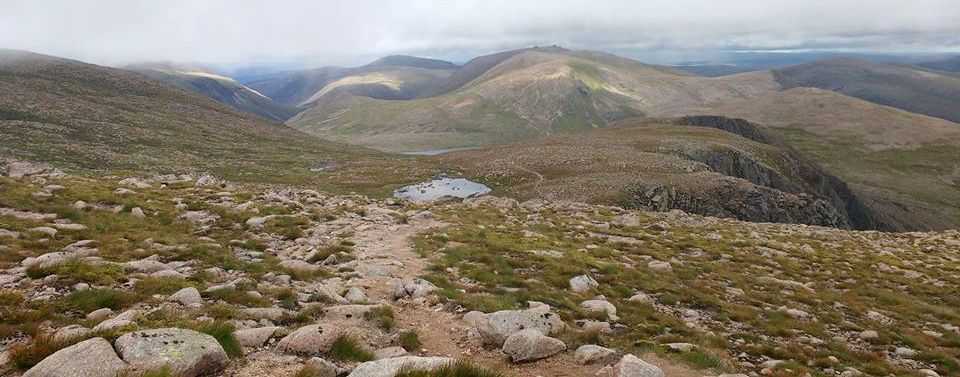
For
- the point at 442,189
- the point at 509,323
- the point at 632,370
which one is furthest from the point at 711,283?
the point at 442,189

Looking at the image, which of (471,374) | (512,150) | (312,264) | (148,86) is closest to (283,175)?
(512,150)

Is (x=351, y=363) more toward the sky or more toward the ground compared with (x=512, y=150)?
more toward the sky

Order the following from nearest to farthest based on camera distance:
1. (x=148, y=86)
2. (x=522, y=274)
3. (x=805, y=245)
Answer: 1. (x=522, y=274)
2. (x=805, y=245)
3. (x=148, y=86)

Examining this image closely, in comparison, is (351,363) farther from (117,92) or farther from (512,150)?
(117,92)

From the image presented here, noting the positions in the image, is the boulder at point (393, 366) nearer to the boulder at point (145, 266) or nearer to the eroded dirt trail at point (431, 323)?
the eroded dirt trail at point (431, 323)

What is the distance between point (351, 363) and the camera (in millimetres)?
9883

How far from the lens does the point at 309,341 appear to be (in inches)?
399

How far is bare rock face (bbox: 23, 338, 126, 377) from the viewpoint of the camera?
276 inches

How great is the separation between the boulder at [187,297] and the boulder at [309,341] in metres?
3.89

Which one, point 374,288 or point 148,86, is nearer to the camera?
point 374,288

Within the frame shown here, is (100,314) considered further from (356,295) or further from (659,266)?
(659,266)

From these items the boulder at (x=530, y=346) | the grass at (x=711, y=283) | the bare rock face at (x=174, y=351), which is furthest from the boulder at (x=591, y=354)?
the bare rock face at (x=174, y=351)

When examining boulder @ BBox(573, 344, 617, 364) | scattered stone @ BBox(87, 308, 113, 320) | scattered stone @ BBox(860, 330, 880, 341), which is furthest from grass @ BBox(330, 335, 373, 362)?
scattered stone @ BBox(860, 330, 880, 341)

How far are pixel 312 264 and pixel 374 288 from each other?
393cm
